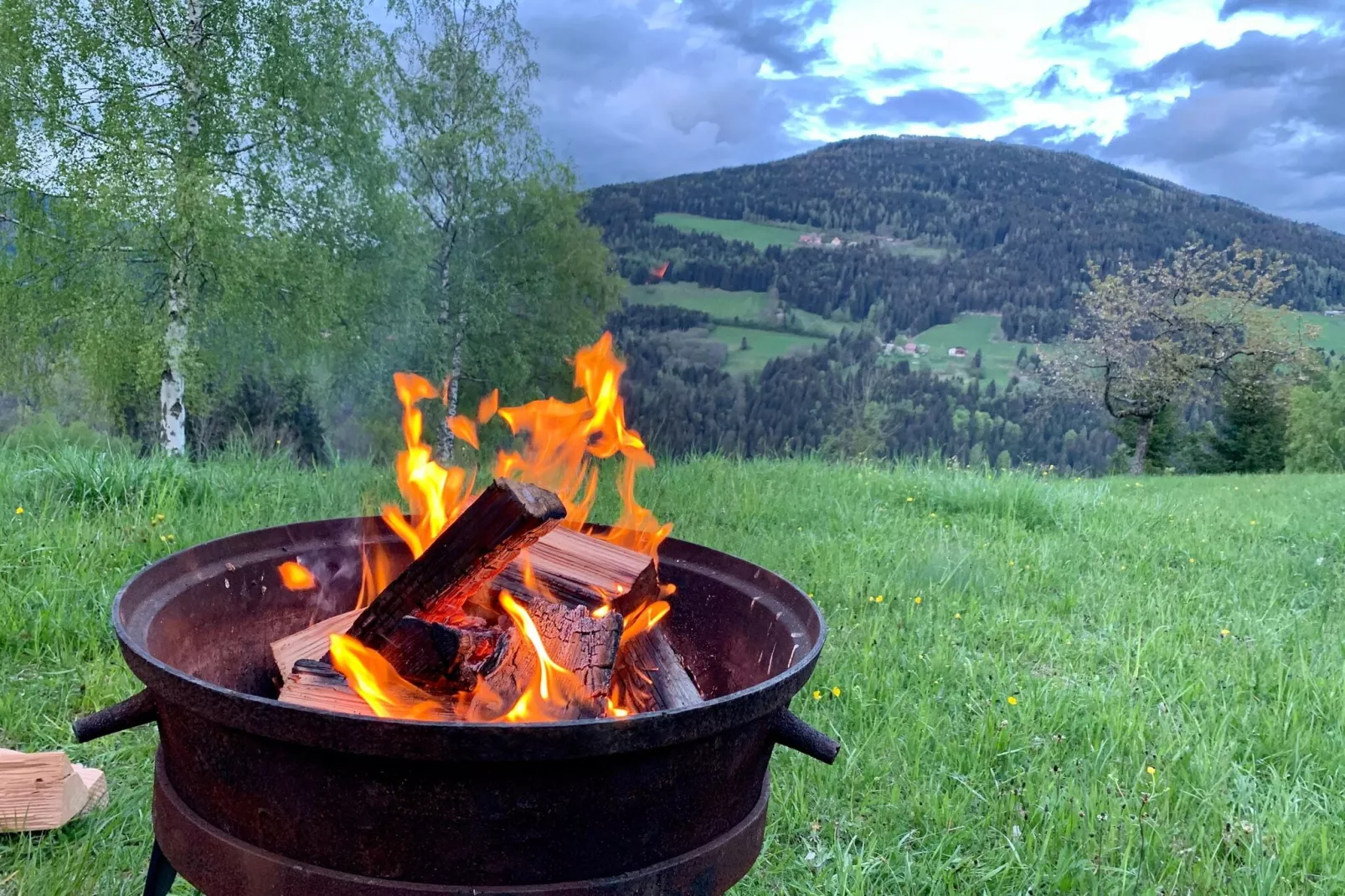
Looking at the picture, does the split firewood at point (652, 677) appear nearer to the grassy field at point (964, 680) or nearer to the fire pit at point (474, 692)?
the fire pit at point (474, 692)

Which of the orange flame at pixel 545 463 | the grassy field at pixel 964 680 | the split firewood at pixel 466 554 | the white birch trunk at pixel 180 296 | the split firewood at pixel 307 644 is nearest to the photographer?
the split firewood at pixel 466 554

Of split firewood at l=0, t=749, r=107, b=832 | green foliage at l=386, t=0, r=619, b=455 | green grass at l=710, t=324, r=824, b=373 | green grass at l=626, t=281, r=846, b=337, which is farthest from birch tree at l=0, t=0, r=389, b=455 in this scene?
green grass at l=710, t=324, r=824, b=373

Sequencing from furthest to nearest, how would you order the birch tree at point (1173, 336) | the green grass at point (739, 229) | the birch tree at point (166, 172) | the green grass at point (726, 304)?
the green grass at point (739, 229) → the green grass at point (726, 304) → the birch tree at point (1173, 336) → the birch tree at point (166, 172)

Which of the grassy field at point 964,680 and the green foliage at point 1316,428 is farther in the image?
the green foliage at point 1316,428

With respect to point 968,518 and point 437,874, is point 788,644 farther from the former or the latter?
point 968,518

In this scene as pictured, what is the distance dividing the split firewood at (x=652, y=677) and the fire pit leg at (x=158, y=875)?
93 centimetres

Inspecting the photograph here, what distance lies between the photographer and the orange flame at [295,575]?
1.97 m

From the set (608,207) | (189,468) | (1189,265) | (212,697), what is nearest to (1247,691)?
(212,697)

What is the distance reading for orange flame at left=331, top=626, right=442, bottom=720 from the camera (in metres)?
1.54

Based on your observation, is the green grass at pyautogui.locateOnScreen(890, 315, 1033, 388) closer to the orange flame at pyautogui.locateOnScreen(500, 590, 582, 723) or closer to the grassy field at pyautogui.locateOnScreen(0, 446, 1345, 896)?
the grassy field at pyautogui.locateOnScreen(0, 446, 1345, 896)

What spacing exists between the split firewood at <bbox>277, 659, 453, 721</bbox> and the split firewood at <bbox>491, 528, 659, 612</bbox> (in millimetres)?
277

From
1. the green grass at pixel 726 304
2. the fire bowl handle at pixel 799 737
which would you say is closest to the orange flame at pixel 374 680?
the fire bowl handle at pixel 799 737

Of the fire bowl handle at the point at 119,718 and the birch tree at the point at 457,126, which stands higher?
the birch tree at the point at 457,126

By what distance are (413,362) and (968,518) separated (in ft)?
44.6
